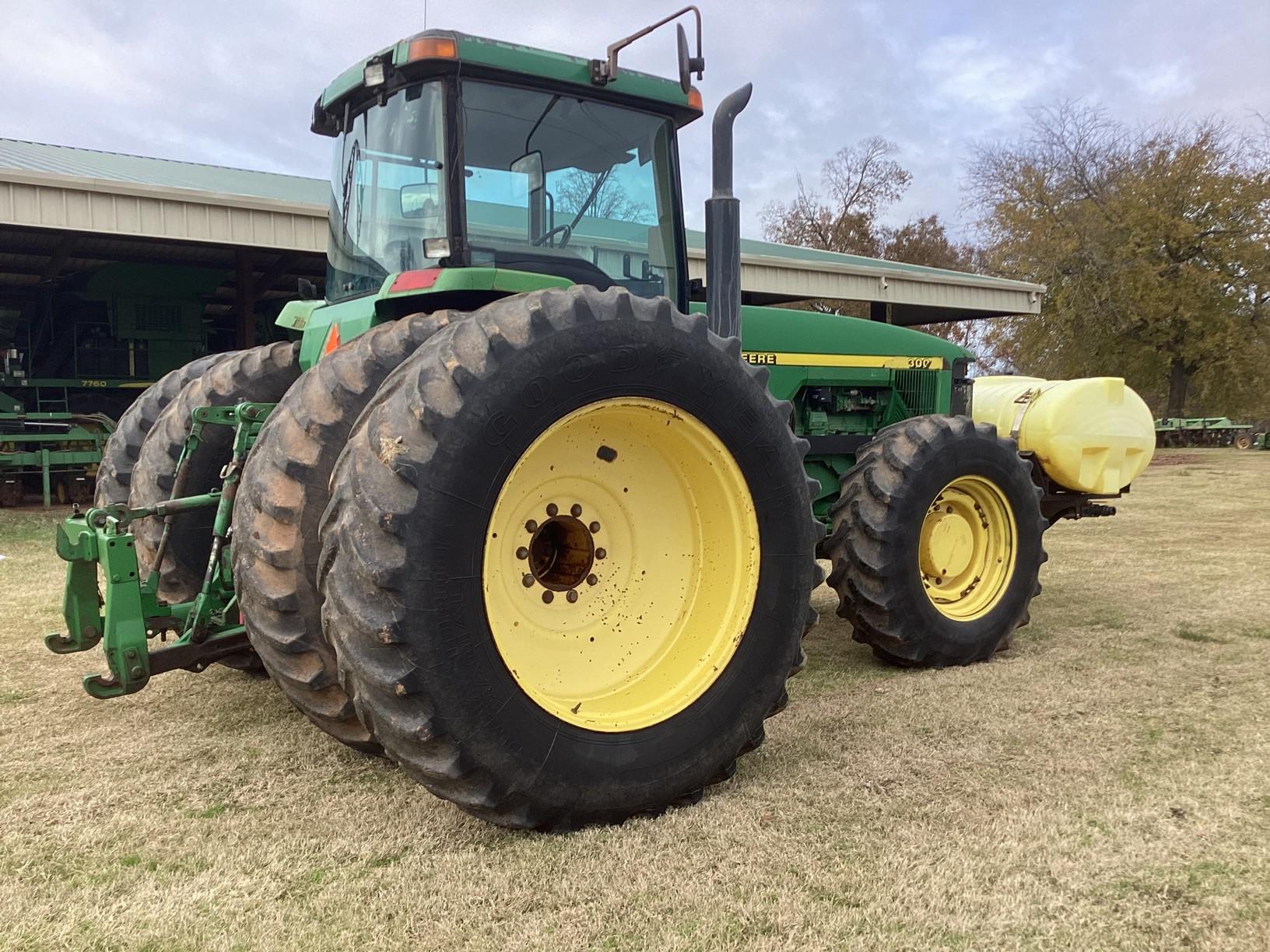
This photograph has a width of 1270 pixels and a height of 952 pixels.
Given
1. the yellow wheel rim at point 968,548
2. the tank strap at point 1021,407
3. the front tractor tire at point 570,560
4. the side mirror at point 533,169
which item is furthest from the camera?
the tank strap at point 1021,407

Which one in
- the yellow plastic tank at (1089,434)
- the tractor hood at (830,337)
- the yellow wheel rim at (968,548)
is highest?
the tractor hood at (830,337)

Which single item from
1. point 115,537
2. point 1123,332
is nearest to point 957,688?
point 115,537

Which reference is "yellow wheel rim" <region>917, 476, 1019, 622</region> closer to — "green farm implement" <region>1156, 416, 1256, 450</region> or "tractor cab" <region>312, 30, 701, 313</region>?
"tractor cab" <region>312, 30, 701, 313</region>

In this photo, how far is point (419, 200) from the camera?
3.44 m

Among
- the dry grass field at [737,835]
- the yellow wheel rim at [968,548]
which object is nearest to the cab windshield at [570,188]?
the yellow wheel rim at [968,548]

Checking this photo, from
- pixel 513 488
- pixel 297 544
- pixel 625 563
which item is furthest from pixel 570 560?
pixel 297 544

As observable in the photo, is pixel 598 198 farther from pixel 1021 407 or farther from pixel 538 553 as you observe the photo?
pixel 1021 407

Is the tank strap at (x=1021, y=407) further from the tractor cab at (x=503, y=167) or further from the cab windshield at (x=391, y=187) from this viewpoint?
the cab windshield at (x=391, y=187)

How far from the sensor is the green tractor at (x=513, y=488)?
7.71 feet

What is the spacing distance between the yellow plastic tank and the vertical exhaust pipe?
241 cm

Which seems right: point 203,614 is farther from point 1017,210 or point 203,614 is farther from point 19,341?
point 1017,210

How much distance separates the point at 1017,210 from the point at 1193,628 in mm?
26263

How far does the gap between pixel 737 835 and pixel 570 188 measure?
2405mm

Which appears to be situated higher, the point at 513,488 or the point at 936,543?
the point at 513,488
